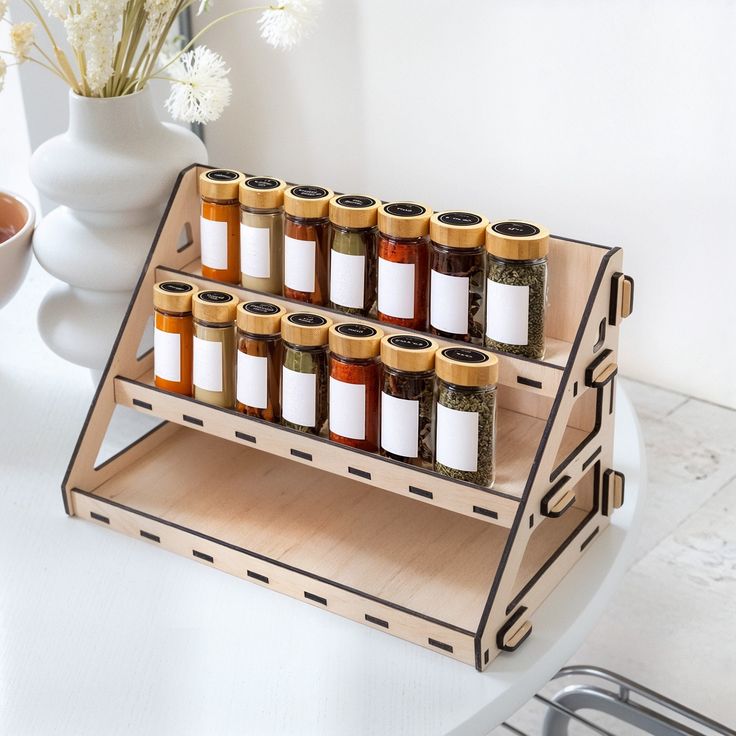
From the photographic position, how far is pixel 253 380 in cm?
131

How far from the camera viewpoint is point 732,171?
2.69 meters

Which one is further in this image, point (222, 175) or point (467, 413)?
point (222, 175)

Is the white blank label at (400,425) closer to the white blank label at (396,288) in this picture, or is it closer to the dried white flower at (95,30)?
the white blank label at (396,288)

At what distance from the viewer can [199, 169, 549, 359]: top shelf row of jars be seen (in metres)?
1.19

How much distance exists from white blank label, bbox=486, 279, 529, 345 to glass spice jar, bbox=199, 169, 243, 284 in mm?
382

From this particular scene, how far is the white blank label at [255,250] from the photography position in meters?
1.38

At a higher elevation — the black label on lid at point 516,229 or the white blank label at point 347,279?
the black label on lid at point 516,229

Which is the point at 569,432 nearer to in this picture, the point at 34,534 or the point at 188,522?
the point at 188,522

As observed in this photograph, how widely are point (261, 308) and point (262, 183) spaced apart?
18 centimetres

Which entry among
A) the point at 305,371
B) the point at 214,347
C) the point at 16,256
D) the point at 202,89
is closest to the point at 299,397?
the point at 305,371

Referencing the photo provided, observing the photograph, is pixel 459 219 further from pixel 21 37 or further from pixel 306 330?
pixel 21 37

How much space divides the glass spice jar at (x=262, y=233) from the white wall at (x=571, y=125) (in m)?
1.62

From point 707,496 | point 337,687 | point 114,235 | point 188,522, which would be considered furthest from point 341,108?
point 337,687

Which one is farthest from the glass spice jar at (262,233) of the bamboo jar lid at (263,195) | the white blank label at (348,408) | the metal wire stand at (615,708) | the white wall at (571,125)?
the white wall at (571,125)
